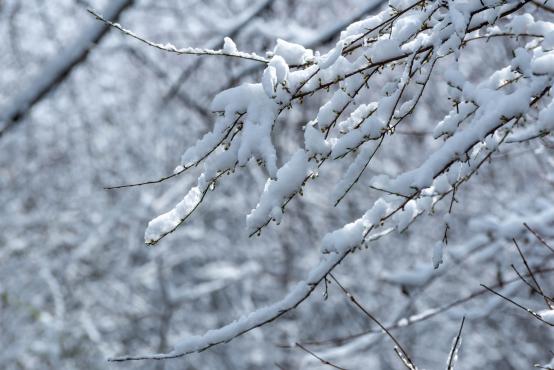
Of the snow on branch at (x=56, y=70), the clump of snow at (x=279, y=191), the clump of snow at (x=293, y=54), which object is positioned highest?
the snow on branch at (x=56, y=70)

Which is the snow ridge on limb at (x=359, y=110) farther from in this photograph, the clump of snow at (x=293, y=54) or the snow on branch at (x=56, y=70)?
the snow on branch at (x=56, y=70)

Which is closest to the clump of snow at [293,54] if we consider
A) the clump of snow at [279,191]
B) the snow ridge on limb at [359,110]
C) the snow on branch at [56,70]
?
the snow ridge on limb at [359,110]

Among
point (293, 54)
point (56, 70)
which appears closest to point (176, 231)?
point (56, 70)

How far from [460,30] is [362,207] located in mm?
6670

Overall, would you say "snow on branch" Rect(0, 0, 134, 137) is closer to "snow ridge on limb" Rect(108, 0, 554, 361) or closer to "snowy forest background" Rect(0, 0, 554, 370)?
"snowy forest background" Rect(0, 0, 554, 370)

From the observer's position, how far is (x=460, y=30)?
127 centimetres

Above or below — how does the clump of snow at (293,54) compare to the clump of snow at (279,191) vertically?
above

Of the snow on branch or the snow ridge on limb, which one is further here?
the snow on branch

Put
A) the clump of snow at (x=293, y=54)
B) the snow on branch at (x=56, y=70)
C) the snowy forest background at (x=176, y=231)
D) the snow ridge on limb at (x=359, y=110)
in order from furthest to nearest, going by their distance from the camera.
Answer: the snowy forest background at (x=176, y=231), the snow on branch at (x=56, y=70), the clump of snow at (x=293, y=54), the snow ridge on limb at (x=359, y=110)

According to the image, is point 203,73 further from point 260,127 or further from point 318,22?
point 260,127

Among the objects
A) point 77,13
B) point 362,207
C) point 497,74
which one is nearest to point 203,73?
point 77,13

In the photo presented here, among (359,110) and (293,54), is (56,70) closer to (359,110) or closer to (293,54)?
(293,54)

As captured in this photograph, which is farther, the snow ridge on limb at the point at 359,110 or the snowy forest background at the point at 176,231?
the snowy forest background at the point at 176,231

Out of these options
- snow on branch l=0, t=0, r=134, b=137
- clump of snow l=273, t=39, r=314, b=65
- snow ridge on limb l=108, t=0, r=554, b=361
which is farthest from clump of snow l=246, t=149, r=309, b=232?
snow on branch l=0, t=0, r=134, b=137
